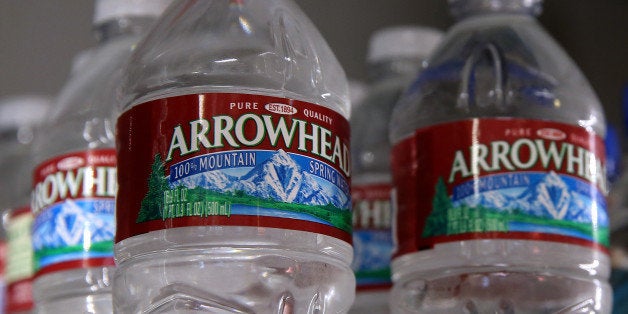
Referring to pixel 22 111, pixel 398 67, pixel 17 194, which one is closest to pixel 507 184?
pixel 398 67

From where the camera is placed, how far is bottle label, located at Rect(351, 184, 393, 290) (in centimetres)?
145

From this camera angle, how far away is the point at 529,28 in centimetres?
143

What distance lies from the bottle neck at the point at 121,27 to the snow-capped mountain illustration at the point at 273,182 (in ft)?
1.62

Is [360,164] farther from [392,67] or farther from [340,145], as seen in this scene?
[340,145]

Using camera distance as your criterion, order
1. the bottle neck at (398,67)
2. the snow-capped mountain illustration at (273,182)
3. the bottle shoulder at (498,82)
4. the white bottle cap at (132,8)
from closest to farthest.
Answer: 1. the snow-capped mountain illustration at (273,182)
2. the bottle shoulder at (498,82)
3. the white bottle cap at (132,8)
4. the bottle neck at (398,67)

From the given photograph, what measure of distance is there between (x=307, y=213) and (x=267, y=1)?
349 millimetres

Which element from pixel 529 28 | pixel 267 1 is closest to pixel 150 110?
pixel 267 1

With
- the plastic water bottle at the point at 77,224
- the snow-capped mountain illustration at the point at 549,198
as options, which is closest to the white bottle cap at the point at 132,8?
the plastic water bottle at the point at 77,224

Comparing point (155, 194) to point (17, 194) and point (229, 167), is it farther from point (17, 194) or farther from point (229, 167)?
point (17, 194)

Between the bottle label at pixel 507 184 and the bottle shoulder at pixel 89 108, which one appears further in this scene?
the bottle shoulder at pixel 89 108

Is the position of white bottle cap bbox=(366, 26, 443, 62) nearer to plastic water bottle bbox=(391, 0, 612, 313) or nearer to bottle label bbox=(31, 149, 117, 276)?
plastic water bottle bbox=(391, 0, 612, 313)

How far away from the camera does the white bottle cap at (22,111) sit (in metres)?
1.88

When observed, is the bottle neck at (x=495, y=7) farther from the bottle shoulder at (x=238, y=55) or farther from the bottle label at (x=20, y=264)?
the bottle label at (x=20, y=264)

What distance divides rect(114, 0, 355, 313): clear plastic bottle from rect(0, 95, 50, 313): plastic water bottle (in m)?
0.47
